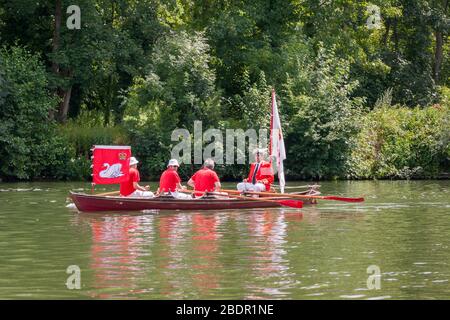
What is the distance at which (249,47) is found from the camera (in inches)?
2121

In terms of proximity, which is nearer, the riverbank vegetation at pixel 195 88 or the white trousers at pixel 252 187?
the white trousers at pixel 252 187

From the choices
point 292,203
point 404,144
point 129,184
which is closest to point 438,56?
point 404,144

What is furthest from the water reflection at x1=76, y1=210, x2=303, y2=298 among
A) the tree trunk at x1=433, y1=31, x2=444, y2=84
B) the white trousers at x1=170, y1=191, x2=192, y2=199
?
the tree trunk at x1=433, y1=31, x2=444, y2=84

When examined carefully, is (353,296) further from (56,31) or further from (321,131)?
(56,31)

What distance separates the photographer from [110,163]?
30.4m

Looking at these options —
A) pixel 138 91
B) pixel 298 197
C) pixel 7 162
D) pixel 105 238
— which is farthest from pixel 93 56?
pixel 105 238

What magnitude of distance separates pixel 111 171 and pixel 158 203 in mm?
1824

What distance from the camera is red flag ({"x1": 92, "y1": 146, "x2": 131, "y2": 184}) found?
99.2ft

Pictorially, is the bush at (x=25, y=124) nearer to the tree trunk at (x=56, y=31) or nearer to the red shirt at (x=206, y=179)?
the tree trunk at (x=56, y=31)

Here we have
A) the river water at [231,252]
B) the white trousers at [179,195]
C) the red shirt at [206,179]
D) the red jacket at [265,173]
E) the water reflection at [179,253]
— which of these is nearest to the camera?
the river water at [231,252]

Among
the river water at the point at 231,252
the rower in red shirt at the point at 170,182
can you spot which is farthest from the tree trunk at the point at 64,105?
the rower in red shirt at the point at 170,182

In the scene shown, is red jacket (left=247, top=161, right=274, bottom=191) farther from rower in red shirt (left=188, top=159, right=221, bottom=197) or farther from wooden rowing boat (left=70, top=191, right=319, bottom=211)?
rower in red shirt (left=188, top=159, right=221, bottom=197)

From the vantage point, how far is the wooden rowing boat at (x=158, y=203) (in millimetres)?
30766

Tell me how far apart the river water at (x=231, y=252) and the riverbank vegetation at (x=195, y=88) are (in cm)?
1469
